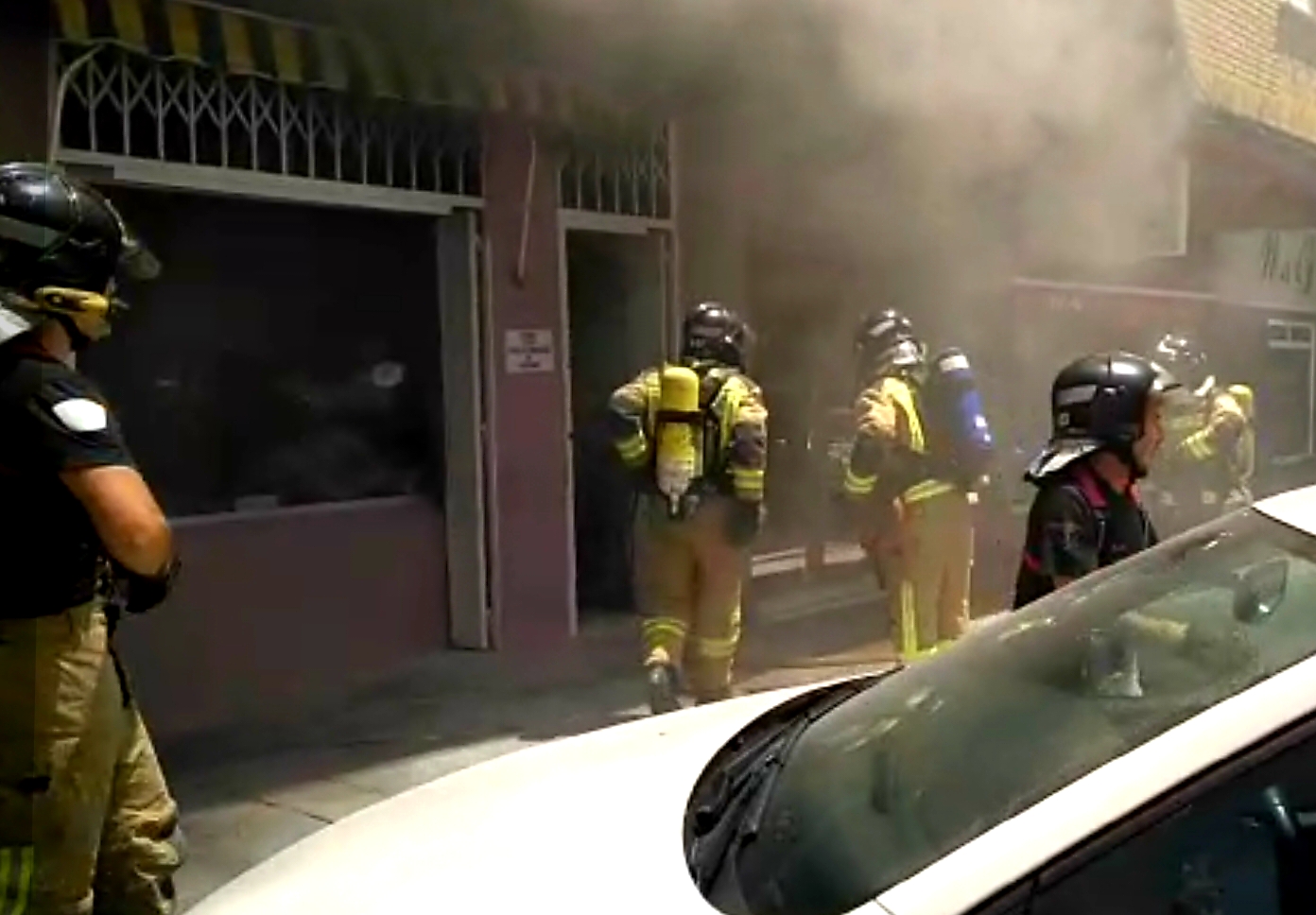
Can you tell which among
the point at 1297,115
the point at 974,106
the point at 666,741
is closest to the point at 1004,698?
the point at 666,741

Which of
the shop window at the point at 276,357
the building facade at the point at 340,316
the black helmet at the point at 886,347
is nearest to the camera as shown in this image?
the building facade at the point at 340,316

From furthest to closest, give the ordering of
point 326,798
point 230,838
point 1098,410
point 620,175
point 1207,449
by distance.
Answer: point 1207,449 < point 620,175 < point 326,798 < point 230,838 < point 1098,410

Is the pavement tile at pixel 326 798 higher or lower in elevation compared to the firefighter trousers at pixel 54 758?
lower

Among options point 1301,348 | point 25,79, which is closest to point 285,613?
point 25,79

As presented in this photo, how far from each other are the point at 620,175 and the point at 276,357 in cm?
201

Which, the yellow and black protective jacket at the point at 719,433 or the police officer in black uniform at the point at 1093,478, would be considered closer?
the police officer in black uniform at the point at 1093,478

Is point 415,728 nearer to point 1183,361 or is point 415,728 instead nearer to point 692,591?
point 692,591

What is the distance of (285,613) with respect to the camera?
20.9 feet

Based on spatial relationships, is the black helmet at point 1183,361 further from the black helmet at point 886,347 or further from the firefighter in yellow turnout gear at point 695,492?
the firefighter in yellow turnout gear at point 695,492

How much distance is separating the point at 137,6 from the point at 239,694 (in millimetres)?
2600

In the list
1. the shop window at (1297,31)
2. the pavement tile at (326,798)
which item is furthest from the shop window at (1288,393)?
the pavement tile at (326,798)

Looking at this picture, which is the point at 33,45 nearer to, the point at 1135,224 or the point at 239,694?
the point at 239,694

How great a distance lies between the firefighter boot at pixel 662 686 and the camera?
5594 mm

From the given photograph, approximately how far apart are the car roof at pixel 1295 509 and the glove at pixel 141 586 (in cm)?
200
